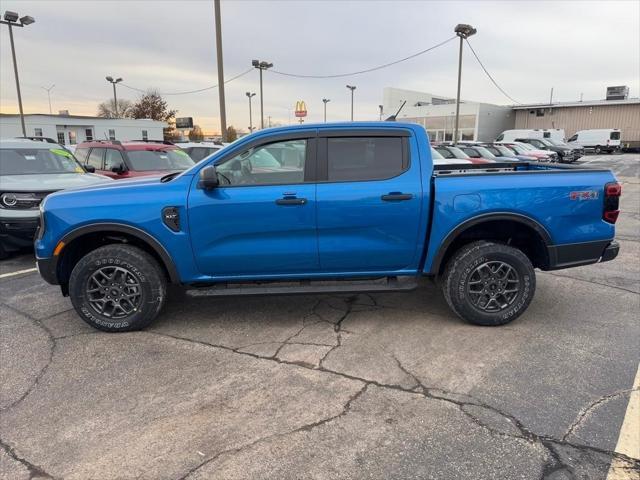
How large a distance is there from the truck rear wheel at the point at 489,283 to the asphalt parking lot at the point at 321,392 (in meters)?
0.17

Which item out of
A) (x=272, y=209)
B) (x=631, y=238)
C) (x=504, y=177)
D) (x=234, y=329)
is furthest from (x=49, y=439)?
(x=631, y=238)

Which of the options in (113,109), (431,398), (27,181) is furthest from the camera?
(113,109)

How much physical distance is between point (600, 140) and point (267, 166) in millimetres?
52376

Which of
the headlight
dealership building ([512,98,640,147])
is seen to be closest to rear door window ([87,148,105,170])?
the headlight

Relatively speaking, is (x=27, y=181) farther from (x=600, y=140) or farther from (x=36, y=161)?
(x=600, y=140)

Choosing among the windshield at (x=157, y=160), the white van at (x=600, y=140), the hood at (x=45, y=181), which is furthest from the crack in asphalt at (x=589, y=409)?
the white van at (x=600, y=140)

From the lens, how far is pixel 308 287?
14.4ft

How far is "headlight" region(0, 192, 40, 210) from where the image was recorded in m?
A: 6.77

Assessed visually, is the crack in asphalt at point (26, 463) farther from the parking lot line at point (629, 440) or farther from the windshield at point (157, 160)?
the windshield at point (157, 160)

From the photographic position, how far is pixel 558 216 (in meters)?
4.32

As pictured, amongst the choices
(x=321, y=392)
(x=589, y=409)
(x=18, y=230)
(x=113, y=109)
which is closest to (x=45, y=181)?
(x=18, y=230)

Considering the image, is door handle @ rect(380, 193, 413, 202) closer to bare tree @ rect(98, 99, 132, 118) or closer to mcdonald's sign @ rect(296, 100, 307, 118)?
mcdonald's sign @ rect(296, 100, 307, 118)

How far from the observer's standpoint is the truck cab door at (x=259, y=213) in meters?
4.13

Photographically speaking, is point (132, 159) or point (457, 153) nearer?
point (132, 159)
